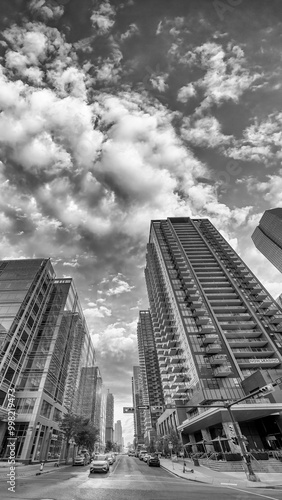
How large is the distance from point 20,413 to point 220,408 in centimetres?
3238

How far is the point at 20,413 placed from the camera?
1532 inches

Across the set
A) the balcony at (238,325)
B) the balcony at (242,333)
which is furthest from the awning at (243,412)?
the balcony at (238,325)

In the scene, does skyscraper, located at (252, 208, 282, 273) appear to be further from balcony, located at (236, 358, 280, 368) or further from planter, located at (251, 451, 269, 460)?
planter, located at (251, 451, 269, 460)

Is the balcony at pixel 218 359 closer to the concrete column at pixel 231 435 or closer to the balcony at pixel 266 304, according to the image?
the concrete column at pixel 231 435

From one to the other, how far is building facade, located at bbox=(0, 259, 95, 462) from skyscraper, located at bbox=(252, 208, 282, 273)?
330 feet

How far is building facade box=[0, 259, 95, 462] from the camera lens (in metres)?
38.0

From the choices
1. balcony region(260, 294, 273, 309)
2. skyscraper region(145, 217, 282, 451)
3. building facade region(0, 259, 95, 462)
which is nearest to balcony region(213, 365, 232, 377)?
skyscraper region(145, 217, 282, 451)

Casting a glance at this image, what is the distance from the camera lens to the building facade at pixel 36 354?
3797cm

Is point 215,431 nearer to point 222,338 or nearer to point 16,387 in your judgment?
point 222,338

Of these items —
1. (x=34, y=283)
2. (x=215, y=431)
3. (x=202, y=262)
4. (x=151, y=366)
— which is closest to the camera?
(x=215, y=431)

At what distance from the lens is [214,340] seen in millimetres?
64312

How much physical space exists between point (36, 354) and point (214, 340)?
44889 millimetres

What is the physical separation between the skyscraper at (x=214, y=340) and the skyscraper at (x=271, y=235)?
31910mm

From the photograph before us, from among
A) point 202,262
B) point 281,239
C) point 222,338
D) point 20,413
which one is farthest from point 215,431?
point 281,239
